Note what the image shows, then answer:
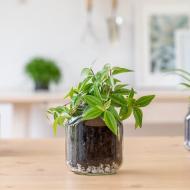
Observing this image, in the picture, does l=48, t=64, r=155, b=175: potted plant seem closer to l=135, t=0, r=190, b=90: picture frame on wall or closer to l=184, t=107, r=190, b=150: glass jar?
l=184, t=107, r=190, b=150: glass jar

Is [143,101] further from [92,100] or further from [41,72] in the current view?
[41,72]

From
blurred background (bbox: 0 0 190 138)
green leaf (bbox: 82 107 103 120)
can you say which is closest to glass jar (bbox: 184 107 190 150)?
green leaf (bbox: 82 107 103 120)

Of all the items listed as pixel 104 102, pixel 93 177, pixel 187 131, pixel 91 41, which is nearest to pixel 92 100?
pixel 104 102

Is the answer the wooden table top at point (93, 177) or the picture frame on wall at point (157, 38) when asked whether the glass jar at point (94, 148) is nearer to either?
the wooden table top at point (93, 177)

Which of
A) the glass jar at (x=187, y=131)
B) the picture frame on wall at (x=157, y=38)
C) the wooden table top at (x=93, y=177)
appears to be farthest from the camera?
the picture frame on wall at (x=157, y=38)

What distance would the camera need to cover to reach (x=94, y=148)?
3.23ft

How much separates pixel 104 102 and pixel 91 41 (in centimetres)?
202

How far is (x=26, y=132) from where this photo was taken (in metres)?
2.64

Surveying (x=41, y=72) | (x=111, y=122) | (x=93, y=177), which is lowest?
(x=93, y=177)

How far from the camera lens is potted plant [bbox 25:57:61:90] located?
279 cm

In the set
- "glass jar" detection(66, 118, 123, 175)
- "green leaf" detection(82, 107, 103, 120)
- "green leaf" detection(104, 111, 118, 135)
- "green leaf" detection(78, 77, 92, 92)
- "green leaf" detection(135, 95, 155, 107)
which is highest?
"green leaf" detection(78, 77, 92, 92)

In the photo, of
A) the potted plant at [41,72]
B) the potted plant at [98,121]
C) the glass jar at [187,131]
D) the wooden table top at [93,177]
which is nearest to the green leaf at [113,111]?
the potted plant at [98,121]

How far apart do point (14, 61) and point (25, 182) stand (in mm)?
2086

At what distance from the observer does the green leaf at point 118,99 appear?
995 millimetres
